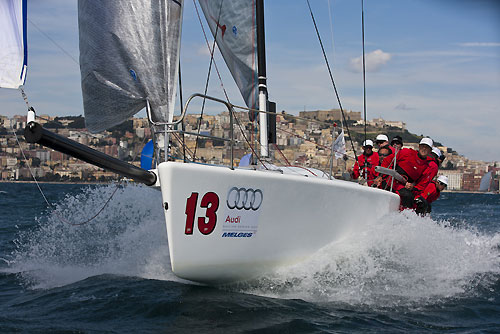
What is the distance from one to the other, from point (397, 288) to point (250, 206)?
1.45 meters

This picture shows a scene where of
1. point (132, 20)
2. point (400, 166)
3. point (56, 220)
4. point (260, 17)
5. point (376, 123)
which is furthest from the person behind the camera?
point (376, 123)

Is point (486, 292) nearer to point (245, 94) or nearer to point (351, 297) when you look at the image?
point (351, 297)

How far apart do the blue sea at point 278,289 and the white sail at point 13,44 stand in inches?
59.8

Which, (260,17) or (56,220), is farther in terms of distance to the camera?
(56,220)

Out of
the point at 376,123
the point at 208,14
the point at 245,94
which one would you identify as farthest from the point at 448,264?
the point at 376,123

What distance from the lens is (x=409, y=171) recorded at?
634cm

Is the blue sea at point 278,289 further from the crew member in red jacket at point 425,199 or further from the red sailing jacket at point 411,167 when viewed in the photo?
the red sailing jacket at point 411,167

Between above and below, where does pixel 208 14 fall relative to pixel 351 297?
above

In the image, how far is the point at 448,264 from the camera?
5156 millimetres

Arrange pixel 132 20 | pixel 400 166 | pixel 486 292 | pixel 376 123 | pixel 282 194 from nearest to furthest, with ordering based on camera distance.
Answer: pixel 132 20 → pixel 282 194 → pixel 486 292 → pixel 400 166 → pixel 376 123

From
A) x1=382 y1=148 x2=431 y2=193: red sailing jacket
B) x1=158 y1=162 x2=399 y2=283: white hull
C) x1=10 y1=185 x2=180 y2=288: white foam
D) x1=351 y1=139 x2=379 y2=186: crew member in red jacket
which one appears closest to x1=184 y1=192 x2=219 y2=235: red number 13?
x1=158 y1=162 x2=399 y2=283: white hull

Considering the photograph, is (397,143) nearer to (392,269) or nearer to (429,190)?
(429,190)

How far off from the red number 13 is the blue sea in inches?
20.8

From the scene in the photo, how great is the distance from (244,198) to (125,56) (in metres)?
1.38
